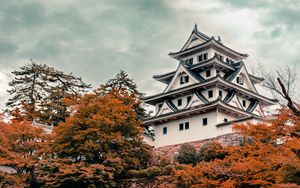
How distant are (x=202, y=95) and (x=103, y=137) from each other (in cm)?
1179

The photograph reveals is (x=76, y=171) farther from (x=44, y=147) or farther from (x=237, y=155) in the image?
(x=237, y=155)

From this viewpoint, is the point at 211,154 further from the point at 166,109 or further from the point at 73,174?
the point at 166,109

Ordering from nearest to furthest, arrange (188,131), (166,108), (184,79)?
(188,131) → (166,108) → (184,79)

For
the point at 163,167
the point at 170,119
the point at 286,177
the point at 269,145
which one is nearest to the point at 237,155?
the point at 269,145

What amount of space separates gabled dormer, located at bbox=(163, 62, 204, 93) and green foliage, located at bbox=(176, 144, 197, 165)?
28.5ft

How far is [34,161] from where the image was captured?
101ft

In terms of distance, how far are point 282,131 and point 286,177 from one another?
6.59ft

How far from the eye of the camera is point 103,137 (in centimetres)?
3119

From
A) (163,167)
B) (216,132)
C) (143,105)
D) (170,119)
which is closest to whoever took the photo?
(163,167)

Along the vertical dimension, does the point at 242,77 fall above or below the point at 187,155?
above

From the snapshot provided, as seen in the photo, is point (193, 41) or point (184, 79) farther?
point (193, 41)

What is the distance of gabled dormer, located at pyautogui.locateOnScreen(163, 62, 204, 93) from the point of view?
41.0 meters

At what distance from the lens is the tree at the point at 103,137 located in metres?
30.9

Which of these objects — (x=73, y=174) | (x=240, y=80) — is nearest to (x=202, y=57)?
(x=240, y=80)
